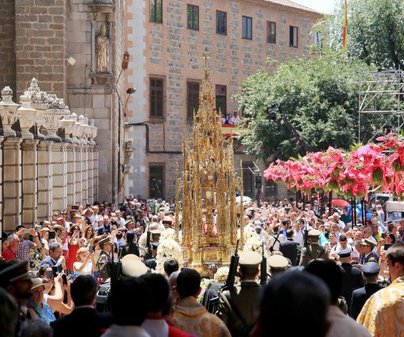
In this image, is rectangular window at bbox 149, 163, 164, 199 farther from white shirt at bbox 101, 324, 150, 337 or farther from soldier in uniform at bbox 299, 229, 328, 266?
white shirt at bbox 101, 324, 150, 337

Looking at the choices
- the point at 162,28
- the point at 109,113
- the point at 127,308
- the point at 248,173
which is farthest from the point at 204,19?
the point at 127,308

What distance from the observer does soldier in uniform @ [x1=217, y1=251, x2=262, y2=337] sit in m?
8.01

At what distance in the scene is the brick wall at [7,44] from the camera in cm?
3209

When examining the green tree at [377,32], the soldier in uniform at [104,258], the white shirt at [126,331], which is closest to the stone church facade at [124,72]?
the soldier in uniform at [104,258]

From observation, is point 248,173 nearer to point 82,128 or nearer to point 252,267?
point 82,128

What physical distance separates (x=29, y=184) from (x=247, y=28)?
32865mm

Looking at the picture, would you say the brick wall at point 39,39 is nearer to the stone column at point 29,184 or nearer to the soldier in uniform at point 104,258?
the stone column at point 29,184

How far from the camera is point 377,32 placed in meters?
45.6

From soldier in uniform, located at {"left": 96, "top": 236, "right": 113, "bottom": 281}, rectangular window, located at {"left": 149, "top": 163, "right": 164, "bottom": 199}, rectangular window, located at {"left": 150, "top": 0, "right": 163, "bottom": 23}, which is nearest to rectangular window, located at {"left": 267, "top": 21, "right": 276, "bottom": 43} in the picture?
rectangular window, located at {"left": 150, "top": 0, "right": 163, "bottom": 23}

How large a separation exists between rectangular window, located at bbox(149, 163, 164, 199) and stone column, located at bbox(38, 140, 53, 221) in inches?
937

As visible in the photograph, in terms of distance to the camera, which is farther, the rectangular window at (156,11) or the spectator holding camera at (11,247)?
→ the rectangular window at (156,11)

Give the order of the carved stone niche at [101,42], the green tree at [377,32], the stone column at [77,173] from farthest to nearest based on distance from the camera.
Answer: the green tree at [377,32], the carved stone niche at [101,42], the stone column at [77,173]

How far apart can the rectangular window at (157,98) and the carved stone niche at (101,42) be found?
13335 mm

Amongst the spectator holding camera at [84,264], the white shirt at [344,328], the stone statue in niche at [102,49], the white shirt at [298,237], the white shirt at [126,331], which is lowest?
the white shirt at [298,237]
